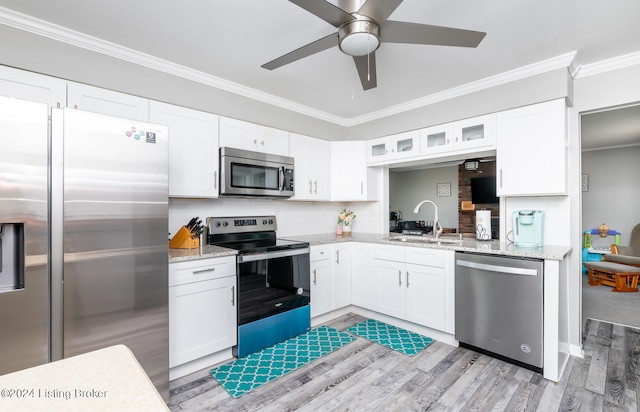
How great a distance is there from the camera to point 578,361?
2.54 meters

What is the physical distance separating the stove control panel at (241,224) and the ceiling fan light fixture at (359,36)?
1.97 metres

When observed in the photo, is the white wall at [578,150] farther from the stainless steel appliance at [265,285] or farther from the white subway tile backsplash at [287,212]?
the stainless steel appliance at [265,285]

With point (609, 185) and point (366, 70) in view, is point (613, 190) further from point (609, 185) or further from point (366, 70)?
point (366, 70)

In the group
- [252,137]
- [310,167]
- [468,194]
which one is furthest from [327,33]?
[468,194]

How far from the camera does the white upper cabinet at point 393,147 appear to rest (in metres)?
3.49

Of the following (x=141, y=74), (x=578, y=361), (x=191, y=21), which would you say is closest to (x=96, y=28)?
(x=141, y=74)

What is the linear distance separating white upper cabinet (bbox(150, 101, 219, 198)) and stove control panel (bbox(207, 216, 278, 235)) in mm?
314

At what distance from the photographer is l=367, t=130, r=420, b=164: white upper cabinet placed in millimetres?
3490

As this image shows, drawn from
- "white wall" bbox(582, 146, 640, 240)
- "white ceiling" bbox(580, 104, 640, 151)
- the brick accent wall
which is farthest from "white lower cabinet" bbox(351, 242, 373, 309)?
"white wall" bbox(582, 146, 640, 240)

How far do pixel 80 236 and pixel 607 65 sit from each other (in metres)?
4.01

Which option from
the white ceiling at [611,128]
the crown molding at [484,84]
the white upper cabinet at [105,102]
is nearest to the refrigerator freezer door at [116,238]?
the white upper cabinet at [105,102]

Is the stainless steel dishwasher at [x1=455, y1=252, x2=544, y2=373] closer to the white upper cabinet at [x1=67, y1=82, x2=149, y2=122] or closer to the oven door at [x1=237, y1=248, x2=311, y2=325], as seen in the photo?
the oven door at [x1=237, y1=248, x2=311, y2=325]

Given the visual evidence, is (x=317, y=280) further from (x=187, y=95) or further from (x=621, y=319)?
(x=621, y=319)

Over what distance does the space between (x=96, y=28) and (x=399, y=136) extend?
2.93 metres
